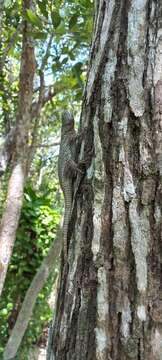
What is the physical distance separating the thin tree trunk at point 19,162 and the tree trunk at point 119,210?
10.3ft

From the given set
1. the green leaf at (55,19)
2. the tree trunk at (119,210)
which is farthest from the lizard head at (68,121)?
the tree trunk at (119,210)

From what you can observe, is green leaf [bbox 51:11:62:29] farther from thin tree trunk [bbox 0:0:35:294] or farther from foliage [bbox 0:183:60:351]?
foliage [bbox 0:183:60:351]

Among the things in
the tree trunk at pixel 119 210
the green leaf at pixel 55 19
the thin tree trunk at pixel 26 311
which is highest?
the green leaf at pixel 55 19

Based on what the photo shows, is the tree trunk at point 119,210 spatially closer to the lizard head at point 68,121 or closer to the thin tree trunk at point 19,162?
the lizard head at point 68,121

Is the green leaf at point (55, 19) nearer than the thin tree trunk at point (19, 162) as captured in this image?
Yes

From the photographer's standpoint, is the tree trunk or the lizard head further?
the lizard head

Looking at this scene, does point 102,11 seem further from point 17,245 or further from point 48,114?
point 48,114

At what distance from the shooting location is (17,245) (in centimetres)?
605

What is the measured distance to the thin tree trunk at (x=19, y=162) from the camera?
4246mm

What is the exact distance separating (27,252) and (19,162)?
1873 mm

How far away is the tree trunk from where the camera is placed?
923mm

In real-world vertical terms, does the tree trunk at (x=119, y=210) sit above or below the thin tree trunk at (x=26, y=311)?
below

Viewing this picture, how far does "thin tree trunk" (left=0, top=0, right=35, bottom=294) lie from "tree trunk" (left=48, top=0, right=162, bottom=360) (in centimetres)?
315

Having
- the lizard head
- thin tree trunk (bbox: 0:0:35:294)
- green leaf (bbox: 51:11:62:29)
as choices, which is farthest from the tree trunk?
thin tree trunk (bbox: 0:0:35:294)
